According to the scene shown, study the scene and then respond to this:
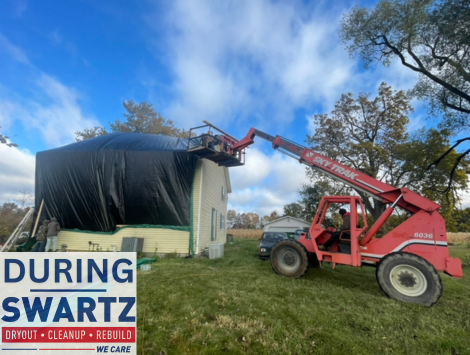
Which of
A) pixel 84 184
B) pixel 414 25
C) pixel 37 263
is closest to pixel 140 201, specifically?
pixel 84 184

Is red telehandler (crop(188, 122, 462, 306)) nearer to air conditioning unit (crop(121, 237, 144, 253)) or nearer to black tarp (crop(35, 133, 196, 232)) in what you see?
black tarp (crop(35, 133, 196, 232))

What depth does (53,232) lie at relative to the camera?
10.1 metres

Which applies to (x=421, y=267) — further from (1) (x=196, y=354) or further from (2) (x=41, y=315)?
(2) (x=41, y=315)

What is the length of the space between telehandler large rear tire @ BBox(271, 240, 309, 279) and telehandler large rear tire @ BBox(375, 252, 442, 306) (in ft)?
6.00

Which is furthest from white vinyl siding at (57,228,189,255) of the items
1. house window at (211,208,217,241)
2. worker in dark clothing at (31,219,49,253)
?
house window at (211,208,217,241)

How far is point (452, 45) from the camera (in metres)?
10.8

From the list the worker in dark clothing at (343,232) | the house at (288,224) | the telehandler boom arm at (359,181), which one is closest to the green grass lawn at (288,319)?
the worker in dark clothing at (343,232)

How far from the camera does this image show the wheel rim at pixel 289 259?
6.62 m

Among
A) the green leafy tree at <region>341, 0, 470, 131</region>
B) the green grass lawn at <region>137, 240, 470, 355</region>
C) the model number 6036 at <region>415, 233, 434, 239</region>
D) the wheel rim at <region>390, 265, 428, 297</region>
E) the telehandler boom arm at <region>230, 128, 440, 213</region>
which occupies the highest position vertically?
the green leafy tree at <region>341, 0, 470, 131</region>

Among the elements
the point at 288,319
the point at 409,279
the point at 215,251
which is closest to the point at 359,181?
the point at 409,279

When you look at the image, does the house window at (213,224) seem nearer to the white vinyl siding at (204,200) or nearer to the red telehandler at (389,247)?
the white vinyl siding at (204,200)

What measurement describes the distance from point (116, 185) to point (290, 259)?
8.03 m

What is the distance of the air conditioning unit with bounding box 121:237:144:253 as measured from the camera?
9.85 meters

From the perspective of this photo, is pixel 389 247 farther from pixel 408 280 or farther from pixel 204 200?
pixel 204 200
